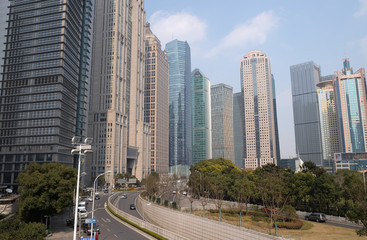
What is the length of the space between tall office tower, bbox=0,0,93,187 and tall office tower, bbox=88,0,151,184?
1634 inches

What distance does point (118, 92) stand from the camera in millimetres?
163750

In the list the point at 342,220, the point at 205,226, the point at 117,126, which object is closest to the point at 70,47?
the point at 117,126

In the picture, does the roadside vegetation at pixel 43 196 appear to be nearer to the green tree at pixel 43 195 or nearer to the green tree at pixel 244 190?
the green tree at pixel 43 195

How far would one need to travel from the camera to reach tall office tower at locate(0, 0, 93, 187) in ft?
337

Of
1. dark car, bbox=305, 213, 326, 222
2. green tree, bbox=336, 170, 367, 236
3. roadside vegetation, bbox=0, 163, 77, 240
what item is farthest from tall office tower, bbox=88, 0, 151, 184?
green tree, bbox=336, 170, 367, 236

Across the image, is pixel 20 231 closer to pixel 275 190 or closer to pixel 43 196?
pixel 43 196

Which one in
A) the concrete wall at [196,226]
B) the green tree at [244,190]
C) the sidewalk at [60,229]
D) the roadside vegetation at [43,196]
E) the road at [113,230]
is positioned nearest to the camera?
the concrete wall at [196,226]

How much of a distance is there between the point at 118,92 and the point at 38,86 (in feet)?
199

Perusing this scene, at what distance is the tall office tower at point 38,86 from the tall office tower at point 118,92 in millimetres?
41492

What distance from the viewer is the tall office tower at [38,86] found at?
103m

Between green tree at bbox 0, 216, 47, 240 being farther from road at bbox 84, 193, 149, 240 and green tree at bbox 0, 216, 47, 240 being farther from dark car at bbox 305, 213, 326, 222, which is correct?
dark car at bbox 305, 213, 326, 222

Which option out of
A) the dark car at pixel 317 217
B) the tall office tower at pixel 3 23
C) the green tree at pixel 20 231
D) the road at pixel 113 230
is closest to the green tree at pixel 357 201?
the dark car at pixel 317 217

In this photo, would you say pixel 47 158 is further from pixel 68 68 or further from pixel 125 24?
pixel 125 24

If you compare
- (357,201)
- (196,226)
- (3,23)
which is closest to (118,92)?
(3,23)
